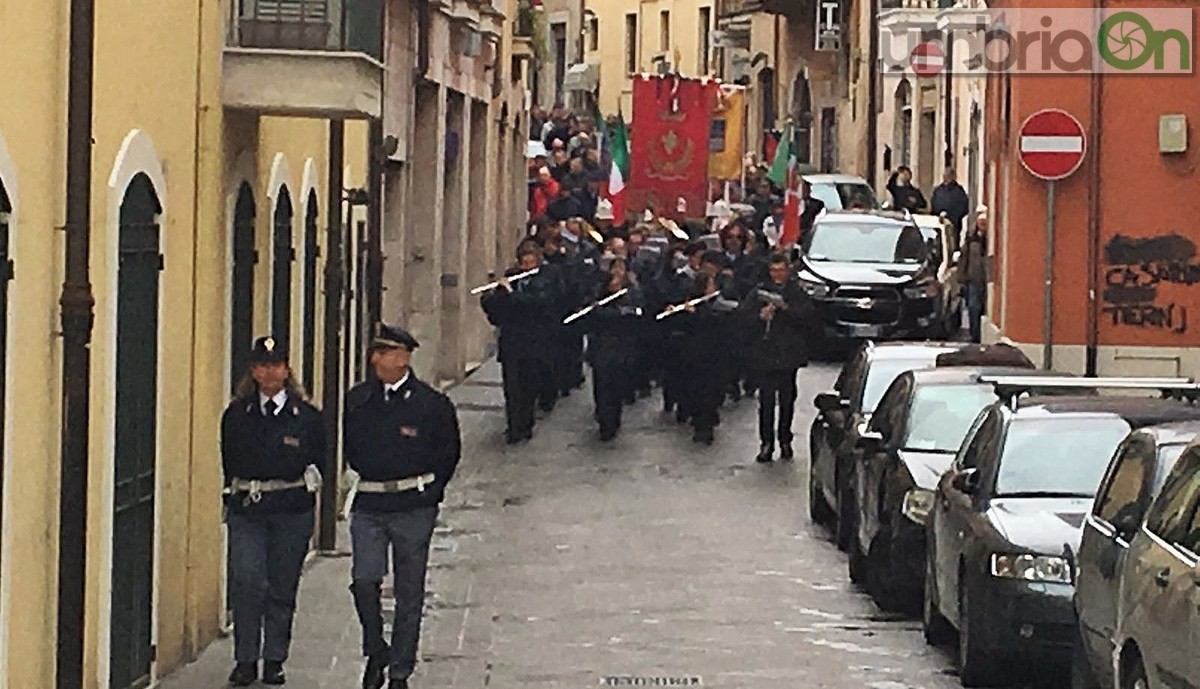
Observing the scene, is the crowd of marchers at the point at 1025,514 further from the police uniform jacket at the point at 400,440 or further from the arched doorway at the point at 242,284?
the arched doorway at the point at 242,284

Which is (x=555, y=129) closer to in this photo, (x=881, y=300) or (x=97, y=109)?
(x=881, y=300)

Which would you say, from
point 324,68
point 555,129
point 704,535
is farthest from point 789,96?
point 324,68

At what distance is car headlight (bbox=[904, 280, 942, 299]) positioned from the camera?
115 ft

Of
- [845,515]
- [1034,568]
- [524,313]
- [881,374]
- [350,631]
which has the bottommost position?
[350,631]

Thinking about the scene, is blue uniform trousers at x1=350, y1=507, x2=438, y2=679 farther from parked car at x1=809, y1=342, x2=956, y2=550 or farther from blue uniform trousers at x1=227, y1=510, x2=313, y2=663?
parked car at x1=809, y1=342, x2=956, y2=550

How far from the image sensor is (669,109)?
123 feet

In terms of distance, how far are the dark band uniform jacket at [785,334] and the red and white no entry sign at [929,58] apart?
65.0 ft

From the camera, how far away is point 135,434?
13992 mm

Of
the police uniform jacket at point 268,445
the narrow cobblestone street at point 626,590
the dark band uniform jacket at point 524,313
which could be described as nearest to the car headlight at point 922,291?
the narrow cobblestone street at point 626,590

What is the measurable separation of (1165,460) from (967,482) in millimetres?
2407

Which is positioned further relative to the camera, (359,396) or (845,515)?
(845,515)

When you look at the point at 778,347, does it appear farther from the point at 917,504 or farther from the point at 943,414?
the point at 917,504

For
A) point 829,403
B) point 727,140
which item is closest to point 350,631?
point 829,403

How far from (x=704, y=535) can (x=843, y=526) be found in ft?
4.37
